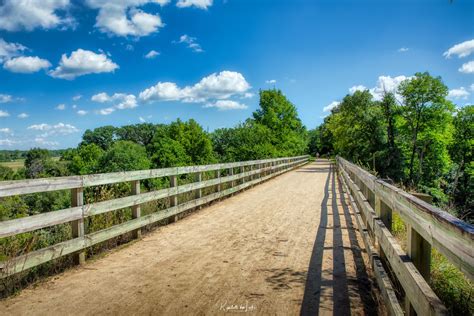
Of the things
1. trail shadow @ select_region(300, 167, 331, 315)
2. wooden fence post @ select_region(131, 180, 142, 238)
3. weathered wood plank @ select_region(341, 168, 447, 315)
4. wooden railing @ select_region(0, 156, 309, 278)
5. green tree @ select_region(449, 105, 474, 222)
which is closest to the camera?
weathered wood plank @ select_region(341, 168, 447, 315)

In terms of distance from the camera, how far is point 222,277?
164 inches

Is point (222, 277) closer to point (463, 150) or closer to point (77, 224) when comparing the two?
point (77, 224)

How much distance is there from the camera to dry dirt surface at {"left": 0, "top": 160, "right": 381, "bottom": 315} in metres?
3.41

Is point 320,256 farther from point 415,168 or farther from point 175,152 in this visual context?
point 175,152

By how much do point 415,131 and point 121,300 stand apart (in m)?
40.5

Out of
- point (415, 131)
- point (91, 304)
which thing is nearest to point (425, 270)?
point (91, 304)

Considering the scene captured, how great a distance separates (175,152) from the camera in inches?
2007

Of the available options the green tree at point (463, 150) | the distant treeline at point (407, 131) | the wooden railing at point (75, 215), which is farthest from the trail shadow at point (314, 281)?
the green tree at point (463, 150)

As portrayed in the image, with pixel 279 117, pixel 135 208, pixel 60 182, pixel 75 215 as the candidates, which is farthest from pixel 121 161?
pixel 60 182

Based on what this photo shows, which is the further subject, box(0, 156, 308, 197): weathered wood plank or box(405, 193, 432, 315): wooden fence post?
box(0, 156, 308, 197): weathered wood plank

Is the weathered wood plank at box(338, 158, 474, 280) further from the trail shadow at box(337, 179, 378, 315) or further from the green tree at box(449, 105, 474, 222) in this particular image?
the green tree at box(449, 105, 474, 222)

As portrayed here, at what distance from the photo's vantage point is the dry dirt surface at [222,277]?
3408mm

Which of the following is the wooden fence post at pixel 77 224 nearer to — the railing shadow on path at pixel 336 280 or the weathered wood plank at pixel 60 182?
the weathered wood plank at pixel 60 182

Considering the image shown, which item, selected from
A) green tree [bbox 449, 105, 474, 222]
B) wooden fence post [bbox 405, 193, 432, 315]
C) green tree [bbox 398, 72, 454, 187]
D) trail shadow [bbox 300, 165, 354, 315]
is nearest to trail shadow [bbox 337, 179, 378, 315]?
trail shadow [bbox 300, 165, 354, 315]
